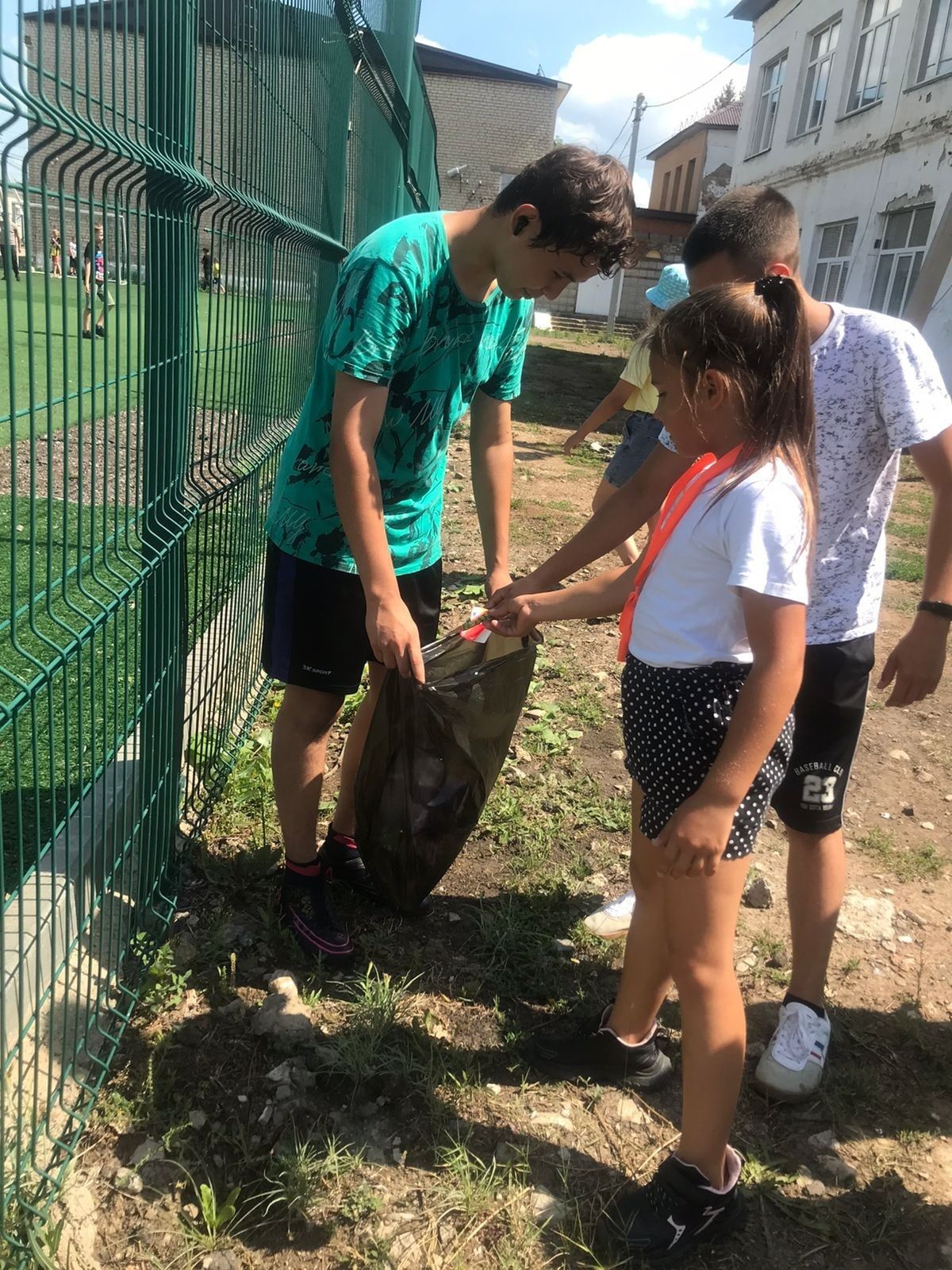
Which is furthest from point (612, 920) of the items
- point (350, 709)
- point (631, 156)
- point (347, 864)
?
point (631, 156)

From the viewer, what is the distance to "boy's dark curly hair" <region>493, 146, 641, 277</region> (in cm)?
191

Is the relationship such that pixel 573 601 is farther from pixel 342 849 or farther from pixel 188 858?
pixel 188 858

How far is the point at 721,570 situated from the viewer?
5.09ft

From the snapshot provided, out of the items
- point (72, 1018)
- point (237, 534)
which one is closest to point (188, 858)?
point (72, 1018)

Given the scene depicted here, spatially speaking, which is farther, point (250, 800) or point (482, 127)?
point (482, 127)

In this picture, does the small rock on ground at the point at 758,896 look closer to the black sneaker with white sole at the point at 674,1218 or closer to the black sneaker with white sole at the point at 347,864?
the black sneaker with white sole at the point at 347,864

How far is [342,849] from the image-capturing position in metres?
2.71

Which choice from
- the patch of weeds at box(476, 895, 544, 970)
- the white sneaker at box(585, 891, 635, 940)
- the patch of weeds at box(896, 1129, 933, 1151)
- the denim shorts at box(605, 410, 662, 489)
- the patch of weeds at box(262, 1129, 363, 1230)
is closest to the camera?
the patch of weeds at box(262, 1129, 363, 1230)

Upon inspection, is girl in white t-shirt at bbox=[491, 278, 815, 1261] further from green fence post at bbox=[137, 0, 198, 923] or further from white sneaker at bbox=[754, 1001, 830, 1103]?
green fence post at bbox=[137, 0, 198, 923]

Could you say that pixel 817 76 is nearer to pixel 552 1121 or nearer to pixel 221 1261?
pixel 552 1121

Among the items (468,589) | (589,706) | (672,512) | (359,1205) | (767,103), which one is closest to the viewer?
(672,512)

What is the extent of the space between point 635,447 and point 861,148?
43.2ft

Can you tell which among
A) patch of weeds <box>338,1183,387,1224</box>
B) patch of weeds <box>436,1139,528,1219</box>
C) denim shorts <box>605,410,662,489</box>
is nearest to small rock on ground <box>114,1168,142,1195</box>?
patch of weeds <box>338,1183,387,1224</box>

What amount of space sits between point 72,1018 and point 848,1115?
168 cm
